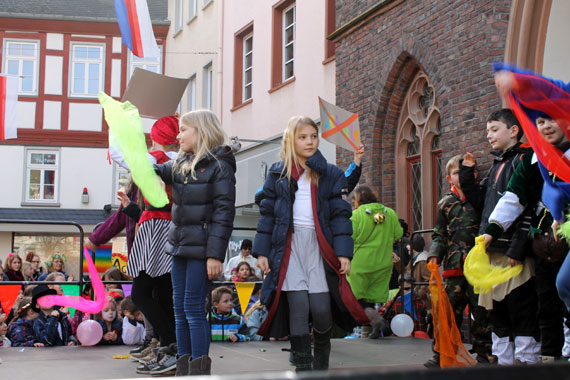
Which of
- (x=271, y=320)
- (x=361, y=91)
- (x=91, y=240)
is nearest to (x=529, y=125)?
(x=271, y=320)

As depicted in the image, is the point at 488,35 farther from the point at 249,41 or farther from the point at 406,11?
the point at 249,41

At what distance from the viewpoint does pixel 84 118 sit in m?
28.8

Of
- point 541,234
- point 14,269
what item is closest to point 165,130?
point 541,234

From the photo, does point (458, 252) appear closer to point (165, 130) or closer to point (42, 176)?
point (165, 130)

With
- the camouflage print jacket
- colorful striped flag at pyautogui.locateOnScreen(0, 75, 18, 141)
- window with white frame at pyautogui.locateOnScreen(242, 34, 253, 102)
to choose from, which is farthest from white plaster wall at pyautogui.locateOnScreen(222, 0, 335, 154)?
the camouflage print jacket

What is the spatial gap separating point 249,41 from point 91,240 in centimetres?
1436

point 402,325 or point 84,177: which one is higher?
point 84,177

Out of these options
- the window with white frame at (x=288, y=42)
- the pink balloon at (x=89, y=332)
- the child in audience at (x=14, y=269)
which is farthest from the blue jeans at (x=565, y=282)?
the window with white frame at (x=288, y=42)

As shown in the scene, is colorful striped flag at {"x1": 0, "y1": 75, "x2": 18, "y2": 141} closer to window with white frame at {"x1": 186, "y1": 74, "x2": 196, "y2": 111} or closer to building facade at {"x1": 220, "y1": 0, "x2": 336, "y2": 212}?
building facade at {"x1": 220, "y1": 0, "x2": 336, "y2": 212}

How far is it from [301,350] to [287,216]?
86cm

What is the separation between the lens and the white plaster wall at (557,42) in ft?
28.3

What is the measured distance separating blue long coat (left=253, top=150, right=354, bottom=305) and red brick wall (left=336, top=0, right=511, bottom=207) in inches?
166

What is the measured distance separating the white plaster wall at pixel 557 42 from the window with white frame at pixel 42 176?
900 inches

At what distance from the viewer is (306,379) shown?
0.98m
